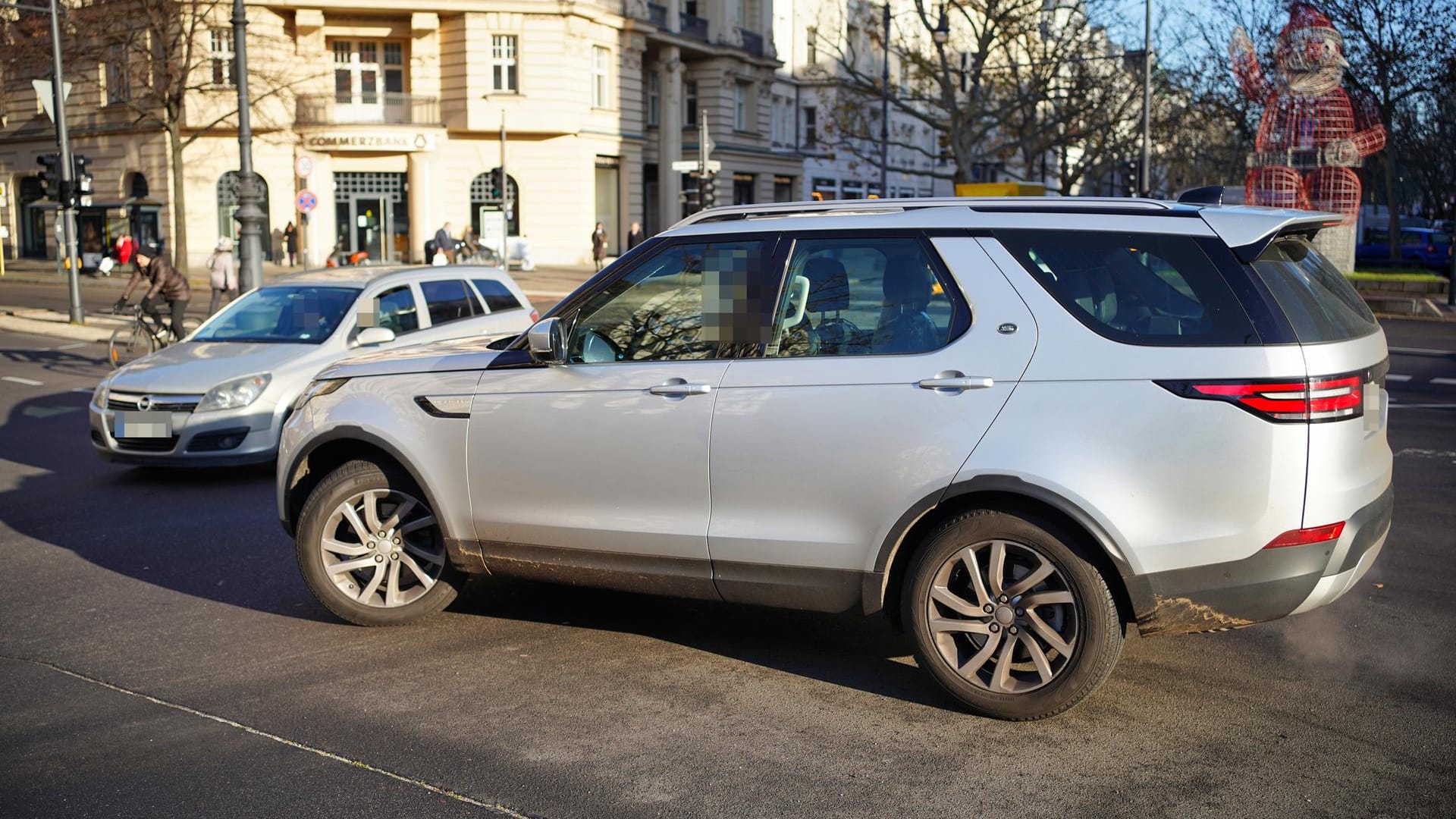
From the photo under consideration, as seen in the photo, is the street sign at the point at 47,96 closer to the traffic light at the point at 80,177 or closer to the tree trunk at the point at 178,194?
the traffic light at the point at 80,177

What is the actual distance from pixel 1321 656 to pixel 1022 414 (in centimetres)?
193

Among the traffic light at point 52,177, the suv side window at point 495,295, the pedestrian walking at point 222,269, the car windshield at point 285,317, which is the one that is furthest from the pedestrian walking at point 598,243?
the car windshield at point 285,317

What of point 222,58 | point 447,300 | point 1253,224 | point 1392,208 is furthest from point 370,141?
point 1253,224

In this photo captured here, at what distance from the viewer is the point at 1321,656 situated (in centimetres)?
531

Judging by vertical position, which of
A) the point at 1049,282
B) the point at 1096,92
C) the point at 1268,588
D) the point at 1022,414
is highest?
the point at 1096,92

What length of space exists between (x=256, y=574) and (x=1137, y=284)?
4.74m

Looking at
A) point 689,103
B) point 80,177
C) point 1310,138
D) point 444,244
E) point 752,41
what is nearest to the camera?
point 80,177

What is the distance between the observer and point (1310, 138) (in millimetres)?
29859

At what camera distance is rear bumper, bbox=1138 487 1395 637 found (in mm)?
4309

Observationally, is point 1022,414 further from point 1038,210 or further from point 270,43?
point 270,43

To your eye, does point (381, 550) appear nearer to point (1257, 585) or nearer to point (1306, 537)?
point (1257, 585)

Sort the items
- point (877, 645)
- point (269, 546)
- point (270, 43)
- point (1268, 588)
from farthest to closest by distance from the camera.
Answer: point (270, 43) < point (269, 546) < point (877, 645) < point (1268, 588)

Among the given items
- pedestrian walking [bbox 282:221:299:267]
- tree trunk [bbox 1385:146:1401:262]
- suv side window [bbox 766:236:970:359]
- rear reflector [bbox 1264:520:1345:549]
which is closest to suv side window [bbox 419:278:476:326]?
suv side window [bbox 766:236:970:359]

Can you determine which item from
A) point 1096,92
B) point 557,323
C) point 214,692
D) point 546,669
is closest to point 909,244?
point 557,323
